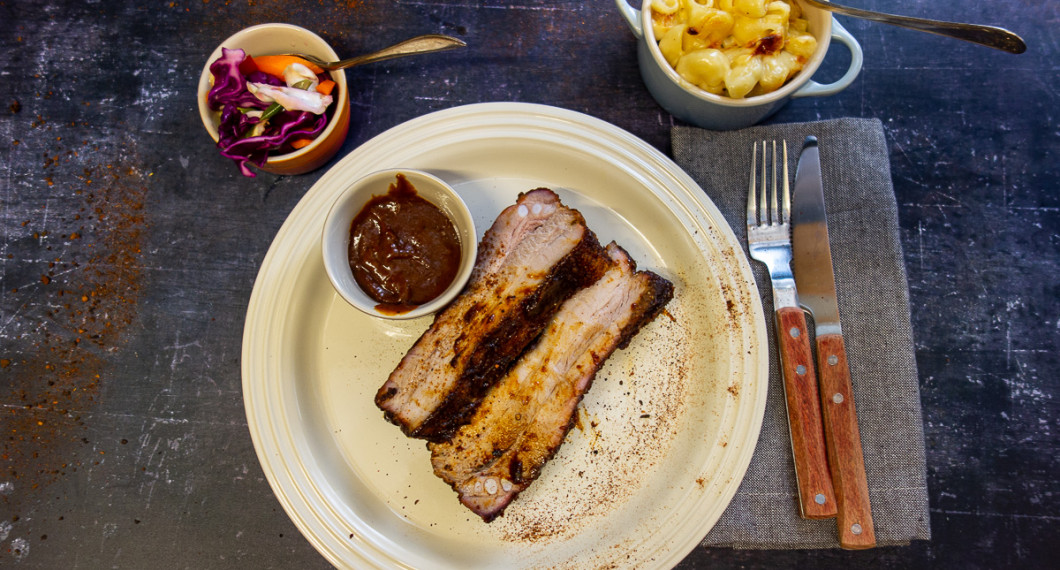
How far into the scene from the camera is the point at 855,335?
8.29 feet

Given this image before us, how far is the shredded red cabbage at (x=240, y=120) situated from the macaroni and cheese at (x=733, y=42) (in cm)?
155

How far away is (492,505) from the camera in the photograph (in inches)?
93.4

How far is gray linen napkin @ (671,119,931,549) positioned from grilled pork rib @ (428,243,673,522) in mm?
610

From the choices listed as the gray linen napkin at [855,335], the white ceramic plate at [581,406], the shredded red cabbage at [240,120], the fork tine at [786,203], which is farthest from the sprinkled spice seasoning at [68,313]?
the fork tine at [786,203]

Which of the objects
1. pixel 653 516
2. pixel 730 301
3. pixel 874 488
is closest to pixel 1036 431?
pixel 874 488

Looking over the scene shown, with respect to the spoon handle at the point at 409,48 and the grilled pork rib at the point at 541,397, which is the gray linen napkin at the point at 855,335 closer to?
the grilled pork rib at the point at 541,397

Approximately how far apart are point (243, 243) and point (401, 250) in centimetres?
98

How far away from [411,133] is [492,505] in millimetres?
1609

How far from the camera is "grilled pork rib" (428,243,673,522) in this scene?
239 cm

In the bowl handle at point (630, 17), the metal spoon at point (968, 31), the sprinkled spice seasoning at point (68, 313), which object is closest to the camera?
the metal spoon at point (968, 31)

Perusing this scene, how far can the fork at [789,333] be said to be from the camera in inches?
94.3

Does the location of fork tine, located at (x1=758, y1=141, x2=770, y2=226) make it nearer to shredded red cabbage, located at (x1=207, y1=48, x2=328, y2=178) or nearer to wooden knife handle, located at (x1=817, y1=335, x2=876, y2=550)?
wooden knife handle, located at (x1=817, y1=335, x2=876, y2=550)

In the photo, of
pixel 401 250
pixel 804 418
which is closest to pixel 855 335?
pixel 804 418

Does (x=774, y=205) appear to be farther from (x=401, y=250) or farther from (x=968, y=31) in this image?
(x=401, y=250)
